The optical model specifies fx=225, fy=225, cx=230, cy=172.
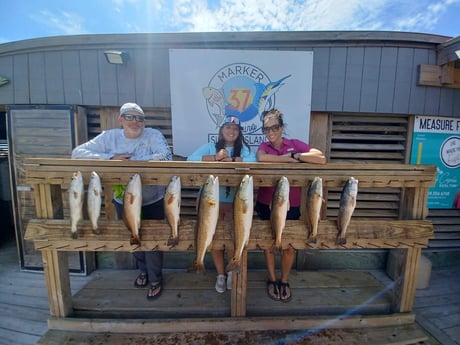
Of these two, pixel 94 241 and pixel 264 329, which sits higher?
pixel 94 241

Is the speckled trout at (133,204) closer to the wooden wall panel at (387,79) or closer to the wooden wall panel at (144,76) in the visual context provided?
the wooden wall panel at (144,76)

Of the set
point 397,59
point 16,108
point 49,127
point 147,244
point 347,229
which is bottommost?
point 147,244

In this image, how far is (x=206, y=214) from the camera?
1.61 metres

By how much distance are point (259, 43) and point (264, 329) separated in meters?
3.01

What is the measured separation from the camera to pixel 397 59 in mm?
2715

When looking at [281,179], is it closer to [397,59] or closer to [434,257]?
[397,59]

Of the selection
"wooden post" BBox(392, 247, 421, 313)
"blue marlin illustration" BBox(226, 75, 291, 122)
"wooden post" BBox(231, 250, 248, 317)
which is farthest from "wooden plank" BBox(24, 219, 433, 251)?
"blue marlin illustration" BBox(226, 75, 291, 122)

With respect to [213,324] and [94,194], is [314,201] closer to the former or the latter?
→ [213,324]

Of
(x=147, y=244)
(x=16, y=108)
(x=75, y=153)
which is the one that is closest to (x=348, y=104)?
(x=147, y=244)

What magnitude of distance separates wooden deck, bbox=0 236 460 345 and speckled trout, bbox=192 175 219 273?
833 millimetres

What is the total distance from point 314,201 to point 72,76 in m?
3.07

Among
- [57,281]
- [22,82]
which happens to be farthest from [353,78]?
[22,82]

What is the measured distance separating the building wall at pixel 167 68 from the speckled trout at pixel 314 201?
142cm

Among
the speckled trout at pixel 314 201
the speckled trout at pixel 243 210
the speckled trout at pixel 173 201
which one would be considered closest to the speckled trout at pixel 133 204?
the speckled trout at pixel 173 201
